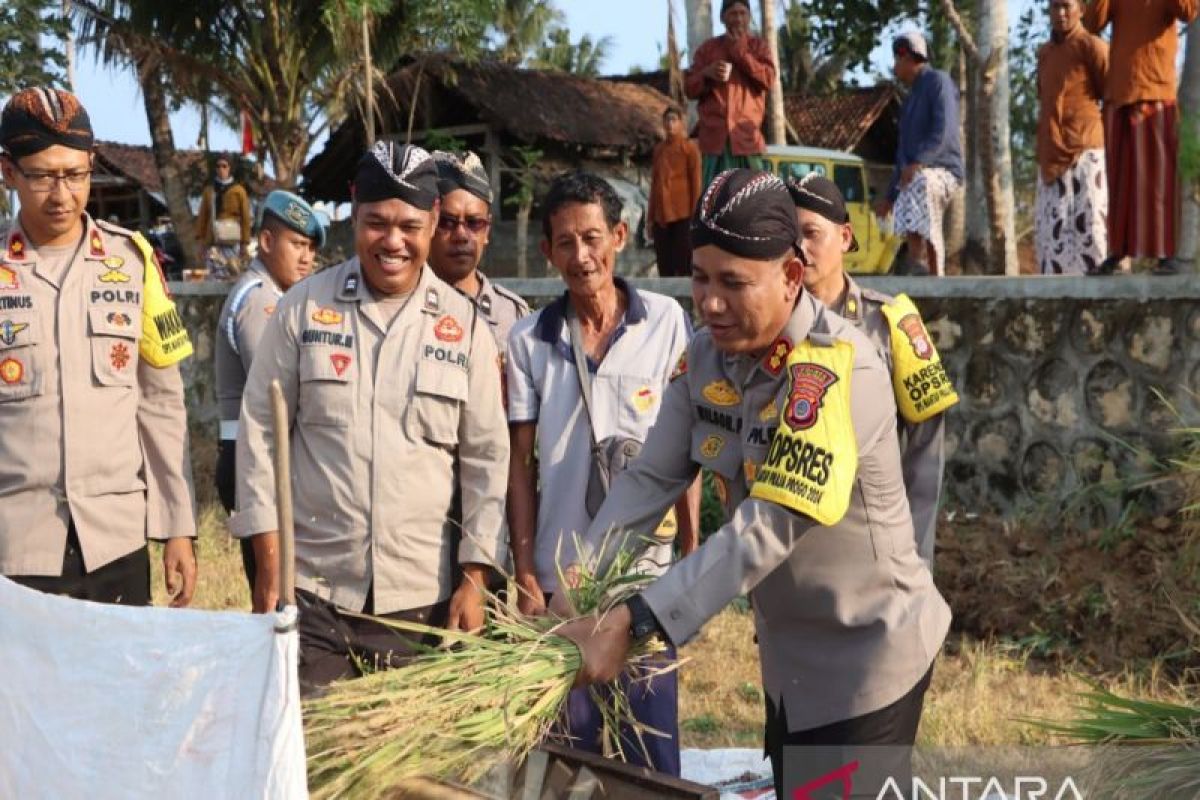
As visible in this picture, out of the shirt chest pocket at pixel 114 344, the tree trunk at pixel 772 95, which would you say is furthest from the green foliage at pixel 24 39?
the shirt chest pocket at pixel 114 344

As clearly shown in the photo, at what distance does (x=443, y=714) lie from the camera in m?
2.40

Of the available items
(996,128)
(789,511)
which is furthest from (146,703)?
(996,128)

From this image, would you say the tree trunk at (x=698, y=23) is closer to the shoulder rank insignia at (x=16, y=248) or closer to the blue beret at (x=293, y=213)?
the blue beret at (x=293, y=213)

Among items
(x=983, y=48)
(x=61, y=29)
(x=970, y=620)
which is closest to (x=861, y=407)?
(x=970, y=620)

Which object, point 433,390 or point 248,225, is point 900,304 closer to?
point 433,390

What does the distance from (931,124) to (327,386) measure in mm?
5880

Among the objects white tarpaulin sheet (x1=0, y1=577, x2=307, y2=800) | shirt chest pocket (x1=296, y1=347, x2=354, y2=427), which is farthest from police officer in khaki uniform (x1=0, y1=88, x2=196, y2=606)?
white tarpaulin sheet (x1=0, y1=577, x2=307, y2=800)

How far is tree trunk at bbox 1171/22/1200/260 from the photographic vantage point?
6.79m

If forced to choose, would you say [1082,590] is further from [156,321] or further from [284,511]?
[284,511]

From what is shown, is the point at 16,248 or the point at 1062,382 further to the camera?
the point at 1062,382

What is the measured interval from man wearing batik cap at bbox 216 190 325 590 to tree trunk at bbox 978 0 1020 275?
26.9 feet

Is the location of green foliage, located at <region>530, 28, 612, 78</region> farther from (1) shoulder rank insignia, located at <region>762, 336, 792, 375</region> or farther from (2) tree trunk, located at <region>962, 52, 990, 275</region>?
(1) shoulder rank insignia, located at <region>762, 336, 792, 375</region>

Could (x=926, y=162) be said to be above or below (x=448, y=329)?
above

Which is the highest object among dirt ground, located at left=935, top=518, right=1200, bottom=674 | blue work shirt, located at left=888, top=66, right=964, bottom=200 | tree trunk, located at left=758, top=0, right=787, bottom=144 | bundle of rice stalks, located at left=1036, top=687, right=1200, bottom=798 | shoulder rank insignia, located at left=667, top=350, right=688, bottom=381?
tree trunk, located at left=758, top=0, right=787, bottom=144
